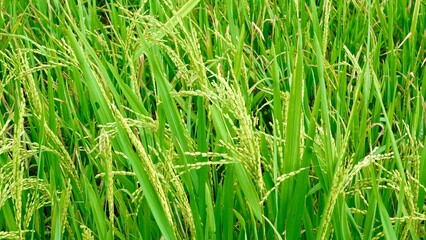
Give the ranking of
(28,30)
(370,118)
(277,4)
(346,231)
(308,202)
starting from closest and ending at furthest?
(346,231) → (308,202) → (370,118) → (28,30) → (277,4)

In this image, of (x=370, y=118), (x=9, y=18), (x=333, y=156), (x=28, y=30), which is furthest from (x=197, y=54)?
(x=9, y=18)

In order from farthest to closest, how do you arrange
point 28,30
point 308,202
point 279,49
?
point 28,30
point 279,49
point 308,202

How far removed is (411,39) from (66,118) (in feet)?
2.69

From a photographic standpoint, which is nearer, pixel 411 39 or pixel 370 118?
pixel 370 118

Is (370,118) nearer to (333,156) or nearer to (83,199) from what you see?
(333,156)

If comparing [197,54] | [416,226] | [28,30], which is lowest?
[416,226]

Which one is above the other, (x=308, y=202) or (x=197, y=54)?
(x=197, y=54)

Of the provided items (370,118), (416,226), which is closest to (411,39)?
(370,118)

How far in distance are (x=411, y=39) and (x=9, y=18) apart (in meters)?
1.06

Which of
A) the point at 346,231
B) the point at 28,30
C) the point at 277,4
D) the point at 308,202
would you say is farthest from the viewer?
the point at 277,4

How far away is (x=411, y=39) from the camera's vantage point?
178cm

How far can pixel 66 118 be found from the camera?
1.56 m

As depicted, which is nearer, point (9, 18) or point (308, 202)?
point (308, 202)

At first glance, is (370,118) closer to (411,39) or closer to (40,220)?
(411,39)
